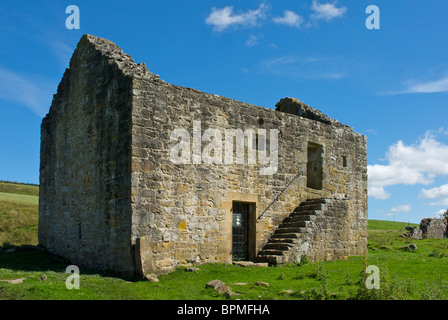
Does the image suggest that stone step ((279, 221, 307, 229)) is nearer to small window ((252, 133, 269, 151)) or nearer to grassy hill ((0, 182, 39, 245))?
small window ((252, 133, 269, 151))

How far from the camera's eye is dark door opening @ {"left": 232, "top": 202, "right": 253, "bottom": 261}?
14828 mm

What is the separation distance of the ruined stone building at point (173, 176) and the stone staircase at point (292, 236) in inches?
1.8

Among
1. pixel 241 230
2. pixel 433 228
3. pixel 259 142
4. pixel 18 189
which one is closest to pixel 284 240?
pixel 241 230

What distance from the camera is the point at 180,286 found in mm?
10531

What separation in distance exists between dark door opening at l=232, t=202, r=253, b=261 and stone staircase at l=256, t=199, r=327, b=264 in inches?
22.0

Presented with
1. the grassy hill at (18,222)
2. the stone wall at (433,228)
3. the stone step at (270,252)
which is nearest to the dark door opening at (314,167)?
the stone step at (270,252)

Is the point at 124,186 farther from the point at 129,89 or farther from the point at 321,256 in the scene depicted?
the point at 321,256

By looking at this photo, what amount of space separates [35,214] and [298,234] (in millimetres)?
17931

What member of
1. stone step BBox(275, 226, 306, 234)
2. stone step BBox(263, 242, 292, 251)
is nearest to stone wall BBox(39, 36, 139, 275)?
stone step BBox(263, 242, 292, 251)

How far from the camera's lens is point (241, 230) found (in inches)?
594
